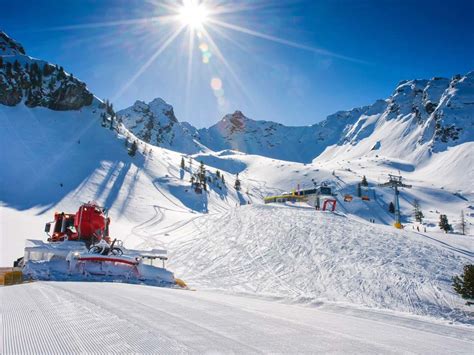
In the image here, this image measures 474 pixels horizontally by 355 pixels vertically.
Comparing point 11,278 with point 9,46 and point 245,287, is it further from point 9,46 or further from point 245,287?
point 9,46

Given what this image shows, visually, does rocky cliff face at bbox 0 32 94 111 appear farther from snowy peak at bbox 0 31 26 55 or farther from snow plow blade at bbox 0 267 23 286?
snow plow blade at bbox 0 267 23 286

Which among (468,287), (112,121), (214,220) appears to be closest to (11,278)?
(468,287)

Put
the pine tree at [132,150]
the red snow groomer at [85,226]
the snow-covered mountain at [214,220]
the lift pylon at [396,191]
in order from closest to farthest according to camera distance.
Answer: the snow-covered mountain at [214,220] → the red snow groomer at [85,226] → the lift pylon at [396,191] → the pine tree at [132,150]

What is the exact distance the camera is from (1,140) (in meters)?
77.5

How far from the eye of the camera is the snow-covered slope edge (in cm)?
1702

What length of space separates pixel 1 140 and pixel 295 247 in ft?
257

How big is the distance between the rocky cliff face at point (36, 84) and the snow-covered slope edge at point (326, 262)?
93146 mm

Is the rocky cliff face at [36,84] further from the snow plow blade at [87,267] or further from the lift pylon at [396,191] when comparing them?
the snow plow blade at [87,267]

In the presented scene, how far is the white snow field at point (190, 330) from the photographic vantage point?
472cm

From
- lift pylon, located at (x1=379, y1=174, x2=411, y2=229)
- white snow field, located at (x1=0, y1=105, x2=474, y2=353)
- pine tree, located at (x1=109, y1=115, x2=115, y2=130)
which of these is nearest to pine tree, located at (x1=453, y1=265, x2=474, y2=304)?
white snow field, located at (x1=0, y1=105, x2=474, y2=353)

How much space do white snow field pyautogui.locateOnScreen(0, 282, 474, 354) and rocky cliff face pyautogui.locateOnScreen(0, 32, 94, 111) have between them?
109 m

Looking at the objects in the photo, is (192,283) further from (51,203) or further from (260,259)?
(51,203)

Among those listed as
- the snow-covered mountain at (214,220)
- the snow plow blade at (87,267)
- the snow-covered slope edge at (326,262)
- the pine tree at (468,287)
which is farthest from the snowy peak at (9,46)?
the pine tree at (468,287)

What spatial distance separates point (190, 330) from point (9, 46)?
155666 millimetres
